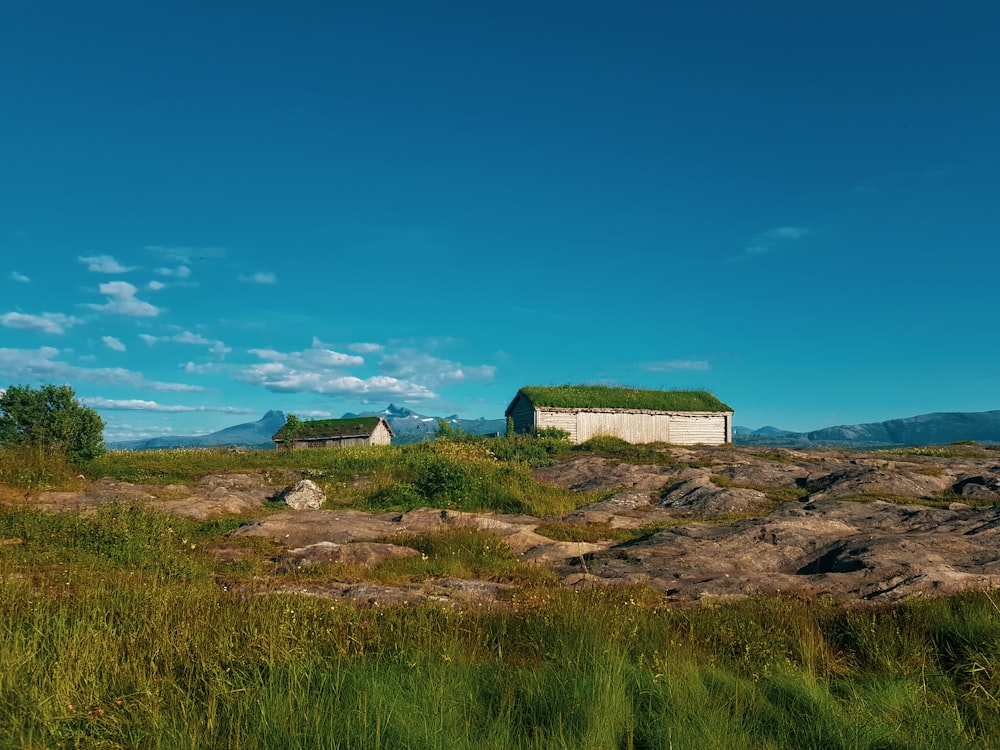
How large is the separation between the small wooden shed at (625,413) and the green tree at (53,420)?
27089mm

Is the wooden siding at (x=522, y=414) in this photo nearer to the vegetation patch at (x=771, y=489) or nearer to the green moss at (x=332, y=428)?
the green moss at (x=332, y=428)

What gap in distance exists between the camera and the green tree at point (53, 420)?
1147 inches

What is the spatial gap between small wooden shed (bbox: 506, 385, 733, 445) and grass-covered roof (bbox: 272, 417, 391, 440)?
41.8 ft

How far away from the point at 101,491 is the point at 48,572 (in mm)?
12396

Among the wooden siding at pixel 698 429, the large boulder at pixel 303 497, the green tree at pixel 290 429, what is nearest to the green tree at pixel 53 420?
the large boulder at pixel 303 497

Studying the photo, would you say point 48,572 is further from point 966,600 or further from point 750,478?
point 750,478

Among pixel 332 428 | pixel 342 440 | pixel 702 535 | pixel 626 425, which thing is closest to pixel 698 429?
pixel 626 425

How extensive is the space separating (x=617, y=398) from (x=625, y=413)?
1.81m

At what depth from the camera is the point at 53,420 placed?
29.7 m

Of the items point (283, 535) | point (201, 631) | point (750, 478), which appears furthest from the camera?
point (750, 478)

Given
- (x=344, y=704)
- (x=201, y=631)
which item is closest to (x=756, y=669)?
(x=344, y=704)

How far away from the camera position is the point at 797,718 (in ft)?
16.2

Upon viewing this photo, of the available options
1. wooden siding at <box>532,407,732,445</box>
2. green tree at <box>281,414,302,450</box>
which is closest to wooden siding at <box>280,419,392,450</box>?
green tree at <box>281,414,302,450</box>

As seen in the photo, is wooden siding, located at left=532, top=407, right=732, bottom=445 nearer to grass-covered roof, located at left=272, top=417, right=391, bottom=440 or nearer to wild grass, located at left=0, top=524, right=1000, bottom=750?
grass-covered roof, located at left=272, top=417, right=391, bottom=440
